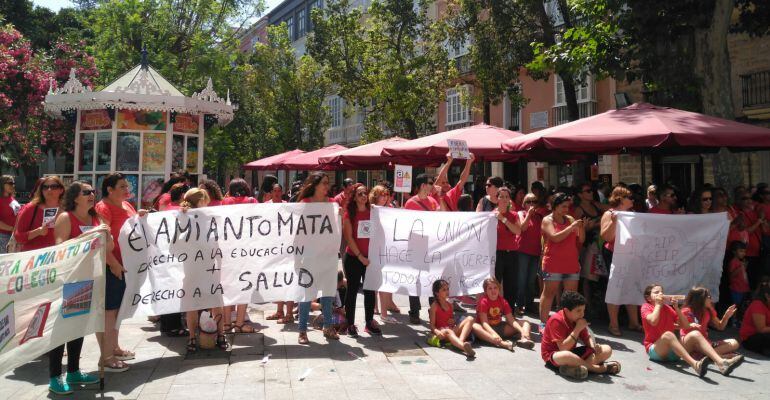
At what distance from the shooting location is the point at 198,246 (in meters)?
6.22

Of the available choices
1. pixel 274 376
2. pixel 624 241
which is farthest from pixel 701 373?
pixel 274 376

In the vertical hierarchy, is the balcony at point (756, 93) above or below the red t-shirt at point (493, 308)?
above

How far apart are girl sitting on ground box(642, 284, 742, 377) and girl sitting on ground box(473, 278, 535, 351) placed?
1.20m

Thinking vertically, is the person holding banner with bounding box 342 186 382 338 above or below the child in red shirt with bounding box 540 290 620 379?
above

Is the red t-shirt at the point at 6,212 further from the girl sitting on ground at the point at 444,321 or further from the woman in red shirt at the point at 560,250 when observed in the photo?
the woman in red shirt at the point at 560,250

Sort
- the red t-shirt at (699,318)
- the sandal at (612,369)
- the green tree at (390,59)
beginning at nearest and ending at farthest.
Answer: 1. the sandal at (612,369)
2. the red t-shirt at (699,318)
3. the green tree at (390,59)

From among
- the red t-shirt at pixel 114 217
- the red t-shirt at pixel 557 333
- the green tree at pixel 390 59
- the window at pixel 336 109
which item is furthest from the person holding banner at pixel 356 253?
the window at pixel 336 109

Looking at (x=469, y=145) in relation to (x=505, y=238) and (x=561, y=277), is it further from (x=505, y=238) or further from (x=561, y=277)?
(x=561, y=277)

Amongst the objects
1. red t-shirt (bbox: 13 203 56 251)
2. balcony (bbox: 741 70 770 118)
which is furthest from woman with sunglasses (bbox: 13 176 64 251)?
balcony (bbox: 741 70 770 118)

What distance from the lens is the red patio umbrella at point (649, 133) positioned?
7363mm

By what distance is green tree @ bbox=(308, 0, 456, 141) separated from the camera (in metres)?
20.9

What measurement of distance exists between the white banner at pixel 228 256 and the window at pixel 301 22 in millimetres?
44353

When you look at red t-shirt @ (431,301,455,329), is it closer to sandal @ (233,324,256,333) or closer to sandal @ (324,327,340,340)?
sandal @ (324,327,340,340)

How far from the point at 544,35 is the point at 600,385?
13.8 m
